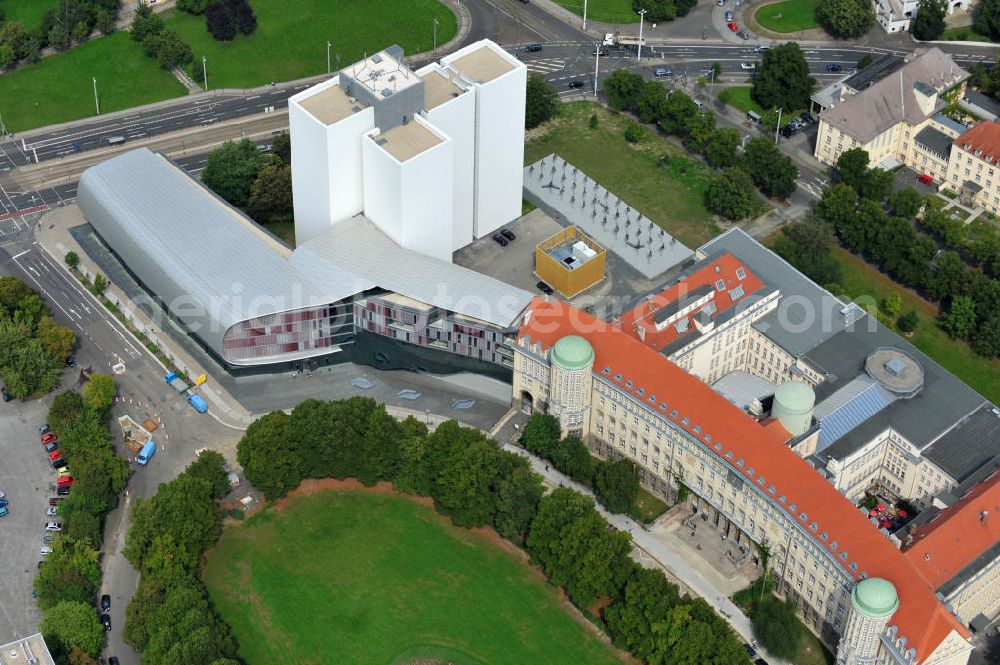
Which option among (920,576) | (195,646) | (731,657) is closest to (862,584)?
(920,576)

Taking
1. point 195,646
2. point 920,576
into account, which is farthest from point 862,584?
point 195,646

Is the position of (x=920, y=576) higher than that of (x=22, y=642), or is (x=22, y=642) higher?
(x=920, y=576)

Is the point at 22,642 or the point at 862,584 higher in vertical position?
the point at 862,584

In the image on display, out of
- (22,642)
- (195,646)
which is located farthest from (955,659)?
(22,642)

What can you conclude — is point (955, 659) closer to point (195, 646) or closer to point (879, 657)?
point (879, 657)

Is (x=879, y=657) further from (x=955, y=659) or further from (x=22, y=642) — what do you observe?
(x=22, y=642)
